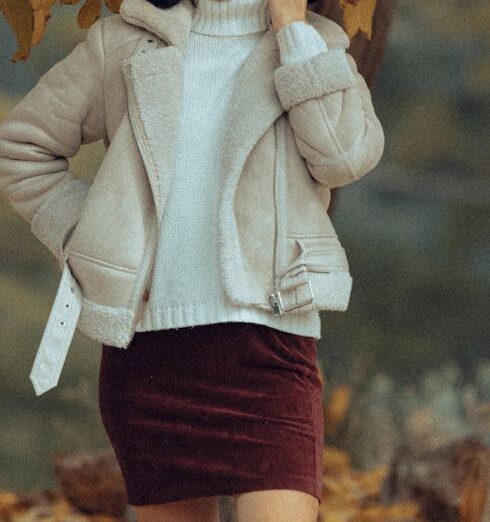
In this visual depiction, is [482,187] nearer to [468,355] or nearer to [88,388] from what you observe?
[468,355]

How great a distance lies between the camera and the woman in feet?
8.79

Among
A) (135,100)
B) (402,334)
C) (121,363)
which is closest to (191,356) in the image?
(121,363)

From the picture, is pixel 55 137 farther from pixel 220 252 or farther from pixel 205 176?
pixel 220 252

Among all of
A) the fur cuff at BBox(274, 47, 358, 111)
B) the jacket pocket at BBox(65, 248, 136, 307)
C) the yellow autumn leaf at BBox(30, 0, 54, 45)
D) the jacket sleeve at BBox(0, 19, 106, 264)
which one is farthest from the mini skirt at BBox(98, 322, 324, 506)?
the yellow autumn leaf at BBox(30, 0, 54, 45)

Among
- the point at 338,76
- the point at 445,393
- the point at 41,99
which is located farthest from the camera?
the point at 445,393

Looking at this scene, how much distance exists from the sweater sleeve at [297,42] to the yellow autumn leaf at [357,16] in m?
0.49

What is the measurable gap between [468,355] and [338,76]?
2.84 meters

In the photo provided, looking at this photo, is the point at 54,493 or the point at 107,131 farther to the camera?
the point at 54,493

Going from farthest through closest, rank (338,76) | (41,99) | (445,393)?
(445,393) < (41,99) < (338,76)

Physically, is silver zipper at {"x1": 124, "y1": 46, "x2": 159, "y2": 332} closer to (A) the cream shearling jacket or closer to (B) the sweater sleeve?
(A) the cream shearling jacket

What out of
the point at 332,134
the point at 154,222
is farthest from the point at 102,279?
the point at 332,134

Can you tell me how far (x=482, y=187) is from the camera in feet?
17.6

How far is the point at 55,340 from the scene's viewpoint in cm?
275

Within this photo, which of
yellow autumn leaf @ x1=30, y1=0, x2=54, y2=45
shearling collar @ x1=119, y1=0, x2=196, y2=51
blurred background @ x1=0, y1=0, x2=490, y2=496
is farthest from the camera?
blurred background @ x1=0, y1=0, x2=490, y2=496
